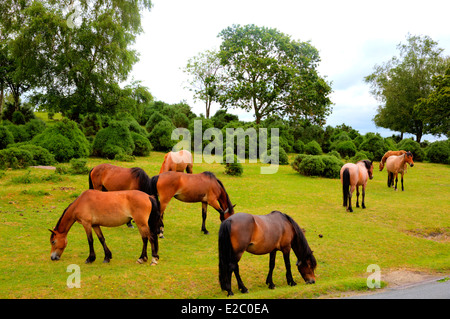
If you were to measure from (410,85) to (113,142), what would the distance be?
36114 mm

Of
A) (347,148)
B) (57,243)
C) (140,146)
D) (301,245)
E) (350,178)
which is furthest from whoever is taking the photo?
(347,148)

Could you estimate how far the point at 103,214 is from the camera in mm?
6859

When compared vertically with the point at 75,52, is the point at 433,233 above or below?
below

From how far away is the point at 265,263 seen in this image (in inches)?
298

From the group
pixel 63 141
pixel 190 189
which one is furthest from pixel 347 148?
pixel 190 189

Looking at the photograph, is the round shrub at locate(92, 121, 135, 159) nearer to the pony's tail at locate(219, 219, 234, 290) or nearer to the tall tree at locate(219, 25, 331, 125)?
the tall tree at locate(219, 25, 331, 125)

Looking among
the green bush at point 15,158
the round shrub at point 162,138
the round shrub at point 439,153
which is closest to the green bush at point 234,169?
the round shrub at point 162,138

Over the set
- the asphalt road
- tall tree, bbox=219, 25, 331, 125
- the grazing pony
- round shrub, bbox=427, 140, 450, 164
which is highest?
tall tree, bbox=219, 25, 331, 125

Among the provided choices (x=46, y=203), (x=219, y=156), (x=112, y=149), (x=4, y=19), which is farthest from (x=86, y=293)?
(x=4, y=19)

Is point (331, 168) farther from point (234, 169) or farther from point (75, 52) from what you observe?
point (75, 52)

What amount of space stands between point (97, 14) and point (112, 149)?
39.7ft

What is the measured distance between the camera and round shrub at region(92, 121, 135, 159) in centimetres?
2117

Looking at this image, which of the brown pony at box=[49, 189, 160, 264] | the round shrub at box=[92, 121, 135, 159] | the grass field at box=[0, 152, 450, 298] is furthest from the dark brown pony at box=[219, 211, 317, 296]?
the round shrub at box=[92, 121, 135, 159]

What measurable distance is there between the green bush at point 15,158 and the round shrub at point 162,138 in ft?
37.5
